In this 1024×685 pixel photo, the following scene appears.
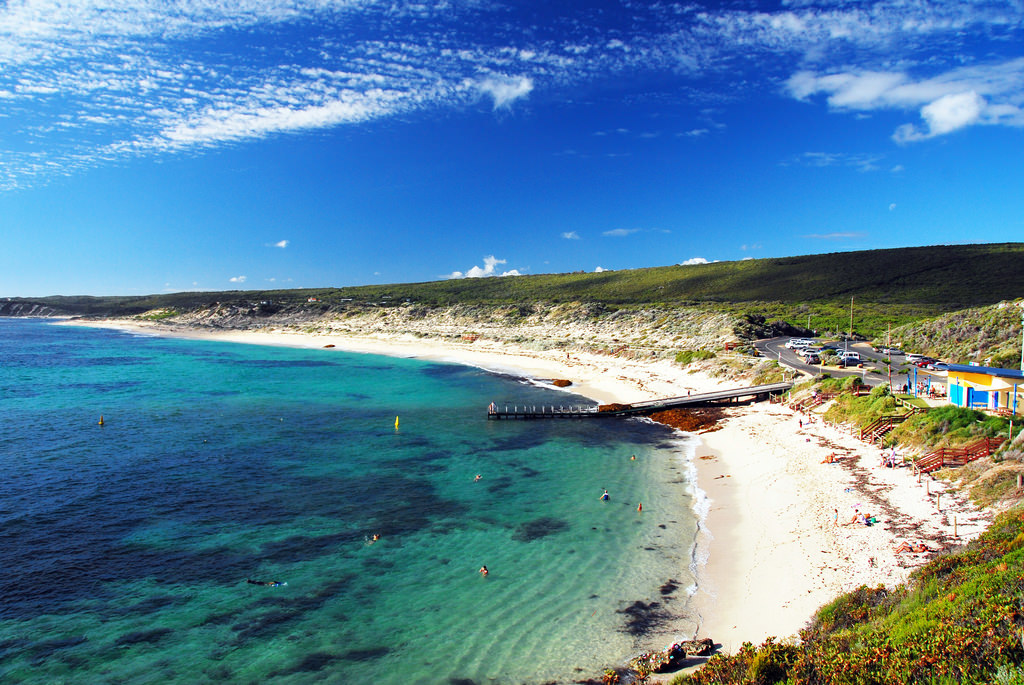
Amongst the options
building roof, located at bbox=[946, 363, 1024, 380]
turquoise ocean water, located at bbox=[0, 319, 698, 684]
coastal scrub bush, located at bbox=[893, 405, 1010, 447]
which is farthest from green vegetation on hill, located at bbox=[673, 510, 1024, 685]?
building roof, located at bbox=[946, 363, 1024, 380]

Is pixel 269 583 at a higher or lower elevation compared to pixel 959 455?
lower

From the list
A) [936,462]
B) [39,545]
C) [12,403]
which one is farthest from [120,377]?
[936,462]

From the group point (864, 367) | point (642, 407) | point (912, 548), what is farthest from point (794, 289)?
point (912, 548)

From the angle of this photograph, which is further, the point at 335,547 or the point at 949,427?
the point at 949,427

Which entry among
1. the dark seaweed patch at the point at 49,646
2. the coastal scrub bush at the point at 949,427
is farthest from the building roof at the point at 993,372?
the dark seaweed patch at the point at 49,646

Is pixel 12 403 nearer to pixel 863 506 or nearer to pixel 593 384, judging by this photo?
pixel 593 384

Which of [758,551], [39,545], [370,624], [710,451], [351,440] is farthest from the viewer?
[351,440]

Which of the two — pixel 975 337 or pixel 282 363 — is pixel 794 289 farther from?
pixel 282 363
